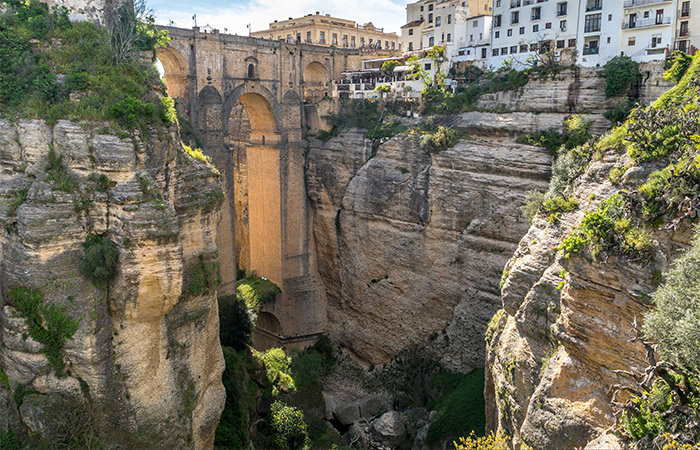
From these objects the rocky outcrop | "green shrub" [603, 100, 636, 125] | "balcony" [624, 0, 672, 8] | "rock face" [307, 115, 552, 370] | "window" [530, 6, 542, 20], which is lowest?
"rock face" [307, 115, 552, 370]

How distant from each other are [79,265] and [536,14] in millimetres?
25069

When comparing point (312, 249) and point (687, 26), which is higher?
point (687, 26)

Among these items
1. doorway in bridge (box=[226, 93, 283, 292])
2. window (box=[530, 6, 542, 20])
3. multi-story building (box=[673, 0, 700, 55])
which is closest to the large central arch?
doorway in bridge (box=[226, 93, 283, 292])

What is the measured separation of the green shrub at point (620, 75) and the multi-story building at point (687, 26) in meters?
2.79

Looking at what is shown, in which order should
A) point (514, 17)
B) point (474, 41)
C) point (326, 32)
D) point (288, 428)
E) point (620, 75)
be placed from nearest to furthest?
point (288, 428) < point (620, 75) < point (514, 17) < point (474, 41) < point (326, 32)

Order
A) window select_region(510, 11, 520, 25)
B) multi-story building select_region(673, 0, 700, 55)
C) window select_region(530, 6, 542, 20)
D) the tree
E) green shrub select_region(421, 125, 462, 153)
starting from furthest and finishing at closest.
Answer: the tree → window select_region(510, 11, 520, 25) → window select_region(530, 6, 542, 20) → green shrub select_region(421, 125, 462, 153) → multi-story building select_region(673, 0, 700, 55)

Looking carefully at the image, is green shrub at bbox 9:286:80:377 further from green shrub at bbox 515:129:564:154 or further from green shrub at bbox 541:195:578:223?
green shrub at bbox 515:129:564:154

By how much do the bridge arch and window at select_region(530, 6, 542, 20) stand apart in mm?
17512

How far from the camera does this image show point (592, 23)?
86.9 ft

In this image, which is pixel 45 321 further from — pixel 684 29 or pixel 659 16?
pixel 684 29

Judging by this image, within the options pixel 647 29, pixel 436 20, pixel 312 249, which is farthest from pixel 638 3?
pixel 312 249

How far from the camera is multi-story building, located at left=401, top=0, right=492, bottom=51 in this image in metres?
33.4

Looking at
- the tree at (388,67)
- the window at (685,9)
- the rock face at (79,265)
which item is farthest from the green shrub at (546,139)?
the rock face at (79,265)

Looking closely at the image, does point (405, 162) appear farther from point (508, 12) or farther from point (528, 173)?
point (508, 12)
